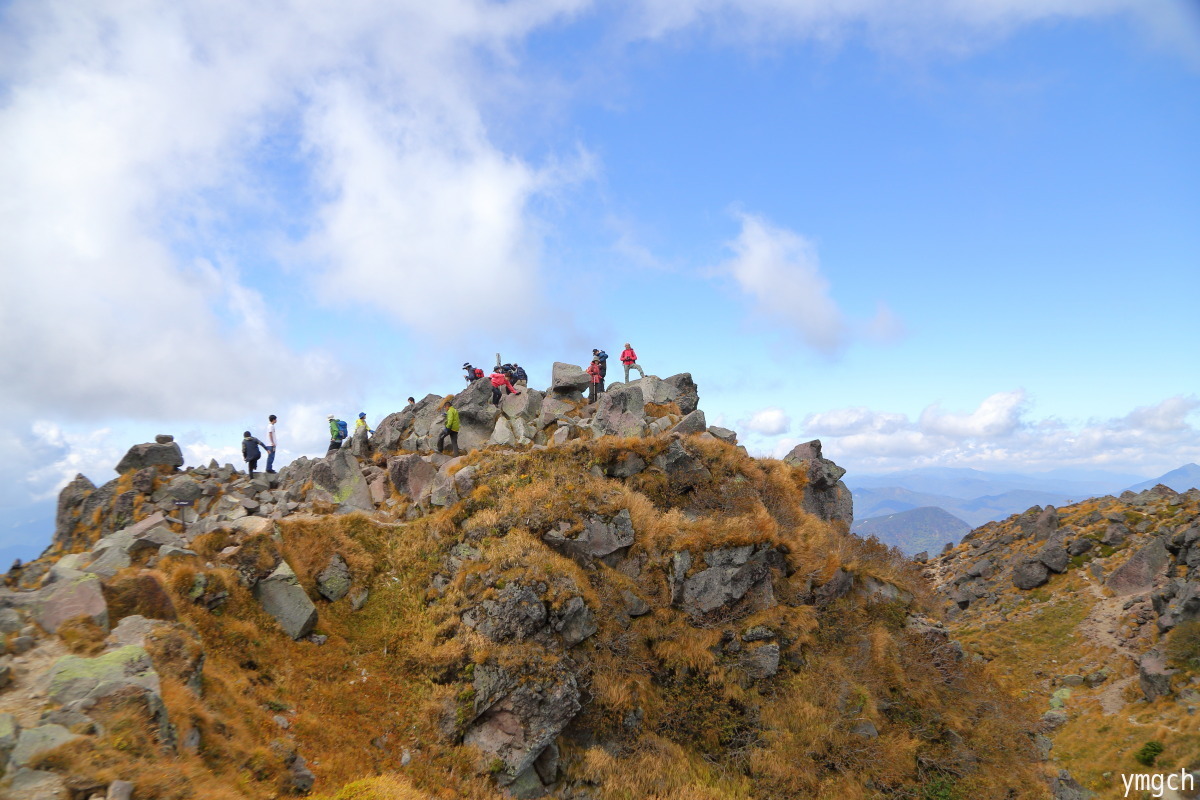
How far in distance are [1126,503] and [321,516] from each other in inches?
3295

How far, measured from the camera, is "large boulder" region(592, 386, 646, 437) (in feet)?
99.3

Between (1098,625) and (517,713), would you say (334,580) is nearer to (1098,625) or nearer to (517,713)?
(517,713)

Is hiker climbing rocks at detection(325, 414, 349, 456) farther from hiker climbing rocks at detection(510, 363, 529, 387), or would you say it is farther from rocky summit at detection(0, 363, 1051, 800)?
hiker climbing rocks at detection(510, 363, 529, 387)

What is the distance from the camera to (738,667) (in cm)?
2144

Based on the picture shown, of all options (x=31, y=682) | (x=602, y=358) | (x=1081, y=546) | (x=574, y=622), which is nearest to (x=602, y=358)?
(x=602, y=358)

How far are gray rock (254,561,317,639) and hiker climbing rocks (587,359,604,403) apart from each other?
70.9ft

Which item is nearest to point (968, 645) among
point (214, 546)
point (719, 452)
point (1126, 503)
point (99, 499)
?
point (1126, 503)

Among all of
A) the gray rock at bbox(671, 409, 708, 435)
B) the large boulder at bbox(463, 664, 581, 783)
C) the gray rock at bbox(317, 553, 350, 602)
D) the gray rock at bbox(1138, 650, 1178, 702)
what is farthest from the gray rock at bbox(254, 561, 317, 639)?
the gray rock at bbox(1138, 650, 1178, 702)

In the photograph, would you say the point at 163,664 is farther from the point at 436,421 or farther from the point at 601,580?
the point at 436,421

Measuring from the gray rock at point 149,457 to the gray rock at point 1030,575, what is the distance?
7427cm

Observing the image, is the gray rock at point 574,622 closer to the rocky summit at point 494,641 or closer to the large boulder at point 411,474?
the rocky summit at point 494,641

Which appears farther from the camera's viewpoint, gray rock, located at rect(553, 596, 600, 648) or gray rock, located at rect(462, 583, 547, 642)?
gray rock, located at rect(553, 596, 600, 648)

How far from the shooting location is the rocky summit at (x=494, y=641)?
11.9 metres

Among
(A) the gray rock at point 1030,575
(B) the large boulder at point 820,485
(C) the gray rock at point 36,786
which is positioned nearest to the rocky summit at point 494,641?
(C) the gray rock at point 36,786
